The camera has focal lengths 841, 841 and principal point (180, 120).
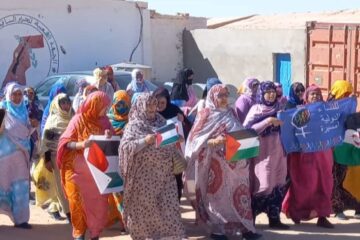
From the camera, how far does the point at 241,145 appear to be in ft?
25.3

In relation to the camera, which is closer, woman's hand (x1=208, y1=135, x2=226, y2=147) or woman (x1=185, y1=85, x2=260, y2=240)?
woman's hand (x1=208, y1=135, x2=226, y2=147)

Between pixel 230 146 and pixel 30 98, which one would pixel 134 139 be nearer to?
pixel 230 146

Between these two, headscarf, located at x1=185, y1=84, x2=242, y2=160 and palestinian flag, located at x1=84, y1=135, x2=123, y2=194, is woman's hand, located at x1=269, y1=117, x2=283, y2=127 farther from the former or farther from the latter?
palestinian flag, located at x1=84, y1=135, x2=123, y2=194

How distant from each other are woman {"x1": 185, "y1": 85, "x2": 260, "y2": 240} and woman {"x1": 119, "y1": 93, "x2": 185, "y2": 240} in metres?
0.44

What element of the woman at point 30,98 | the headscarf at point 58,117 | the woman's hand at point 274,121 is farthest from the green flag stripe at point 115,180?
the woman at point 30,98

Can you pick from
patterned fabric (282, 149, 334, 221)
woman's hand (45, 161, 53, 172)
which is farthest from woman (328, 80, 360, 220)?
woman's hand (45, 161, 53, 172)

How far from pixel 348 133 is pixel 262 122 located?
123cm

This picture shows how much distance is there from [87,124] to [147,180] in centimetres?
75

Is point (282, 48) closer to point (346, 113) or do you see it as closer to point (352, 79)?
point (352, 79)

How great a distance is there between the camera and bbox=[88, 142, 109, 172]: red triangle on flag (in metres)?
7.44

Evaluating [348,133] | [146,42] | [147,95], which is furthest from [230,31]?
[147,95]

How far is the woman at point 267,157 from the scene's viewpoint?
8180mm

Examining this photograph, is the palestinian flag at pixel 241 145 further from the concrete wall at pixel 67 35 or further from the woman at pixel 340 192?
the concrete wall at pixel 67 35

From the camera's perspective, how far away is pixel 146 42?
22.2 m
